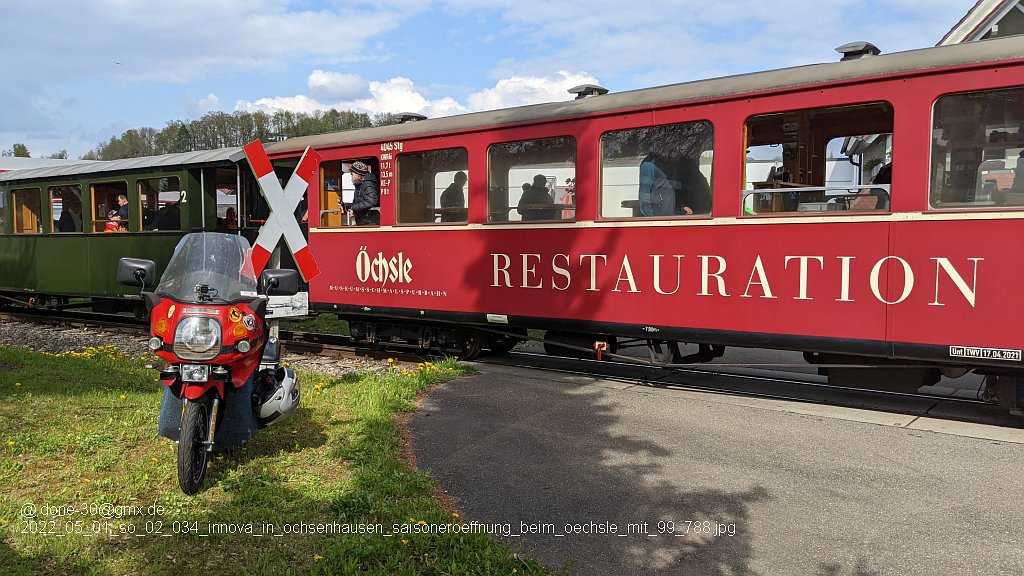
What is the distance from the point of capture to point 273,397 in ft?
16.1

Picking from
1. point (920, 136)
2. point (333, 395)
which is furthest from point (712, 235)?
point (333, 395)

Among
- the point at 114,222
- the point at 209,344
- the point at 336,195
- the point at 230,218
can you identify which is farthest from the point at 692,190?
the point at 114,222

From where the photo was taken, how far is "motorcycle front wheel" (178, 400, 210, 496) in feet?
13.5

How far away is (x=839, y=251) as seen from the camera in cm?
621

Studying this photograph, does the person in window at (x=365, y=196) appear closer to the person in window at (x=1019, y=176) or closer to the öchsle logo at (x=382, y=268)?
the öchsle logo at (x=382, y=268)

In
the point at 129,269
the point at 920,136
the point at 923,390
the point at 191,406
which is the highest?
the point at 920,136

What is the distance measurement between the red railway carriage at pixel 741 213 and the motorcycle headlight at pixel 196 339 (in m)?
4.32

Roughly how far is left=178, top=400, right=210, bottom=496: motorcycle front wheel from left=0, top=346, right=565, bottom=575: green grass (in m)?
0.11

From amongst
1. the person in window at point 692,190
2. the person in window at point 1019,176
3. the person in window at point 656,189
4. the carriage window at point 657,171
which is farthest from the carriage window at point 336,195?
the person in window at point 1019,176

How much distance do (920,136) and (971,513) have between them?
310 cm

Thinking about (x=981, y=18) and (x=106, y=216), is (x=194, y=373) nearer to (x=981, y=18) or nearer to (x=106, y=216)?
(x=106, y=216)

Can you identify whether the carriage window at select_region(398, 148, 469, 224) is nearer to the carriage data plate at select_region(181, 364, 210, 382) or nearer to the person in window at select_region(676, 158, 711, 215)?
the person in window at select_region(676, 158, 711, 215)

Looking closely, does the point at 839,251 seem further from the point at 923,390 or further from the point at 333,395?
the point at 333,395

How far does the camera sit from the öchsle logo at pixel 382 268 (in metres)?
9.25
